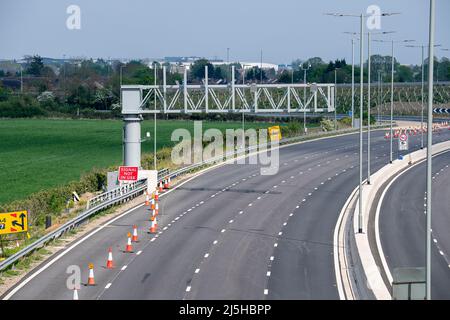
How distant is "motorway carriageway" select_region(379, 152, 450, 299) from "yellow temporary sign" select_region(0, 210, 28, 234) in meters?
15.1

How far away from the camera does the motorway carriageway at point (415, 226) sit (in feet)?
125

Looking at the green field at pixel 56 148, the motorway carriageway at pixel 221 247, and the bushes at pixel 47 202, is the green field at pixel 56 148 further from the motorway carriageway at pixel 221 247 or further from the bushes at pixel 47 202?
the motorway carriageway at pixel 221 247

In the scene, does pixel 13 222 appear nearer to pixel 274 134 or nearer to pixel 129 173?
pixel 129 173

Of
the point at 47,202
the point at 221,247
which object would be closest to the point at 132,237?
the point at 221,247

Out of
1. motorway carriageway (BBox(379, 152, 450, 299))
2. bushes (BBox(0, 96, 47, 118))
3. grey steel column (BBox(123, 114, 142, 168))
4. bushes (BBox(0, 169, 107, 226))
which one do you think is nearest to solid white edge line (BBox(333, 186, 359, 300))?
motorway carriageway (BBox(379, 152, 450, 299))

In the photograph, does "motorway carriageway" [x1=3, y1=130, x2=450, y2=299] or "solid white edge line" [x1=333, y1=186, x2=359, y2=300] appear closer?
"motorway carriageway" [x1=3, y1=130, x2=450, y2=299]

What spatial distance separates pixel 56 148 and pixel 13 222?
74.9 m

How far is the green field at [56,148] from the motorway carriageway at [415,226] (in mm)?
26341

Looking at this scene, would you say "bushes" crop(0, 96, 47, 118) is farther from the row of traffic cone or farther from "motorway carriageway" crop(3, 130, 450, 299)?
the row of traffic cone

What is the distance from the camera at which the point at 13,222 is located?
39.5 meters

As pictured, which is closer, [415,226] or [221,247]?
[221,247]

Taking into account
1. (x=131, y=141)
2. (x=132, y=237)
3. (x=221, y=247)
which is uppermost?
(x=131, y=141)

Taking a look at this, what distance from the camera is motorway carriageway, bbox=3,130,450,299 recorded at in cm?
3266
